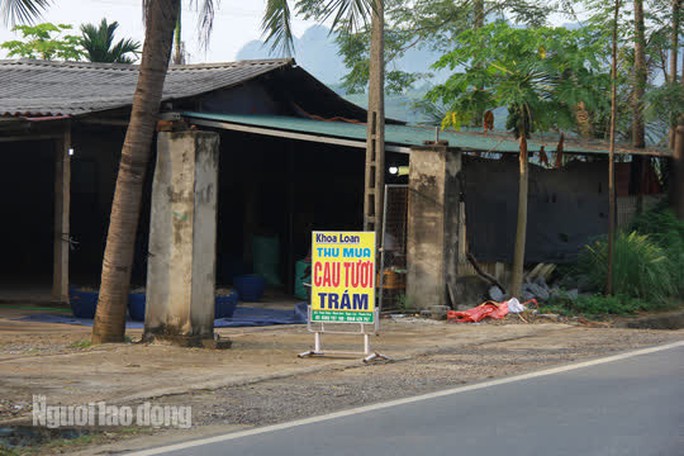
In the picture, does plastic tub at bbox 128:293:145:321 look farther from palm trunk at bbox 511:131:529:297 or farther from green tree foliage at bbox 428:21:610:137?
palm trunk at bbox 511:131:529:297

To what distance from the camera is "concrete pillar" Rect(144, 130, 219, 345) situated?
42.7 ft

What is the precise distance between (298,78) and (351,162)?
2.41 metres

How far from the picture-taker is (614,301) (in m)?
18.6

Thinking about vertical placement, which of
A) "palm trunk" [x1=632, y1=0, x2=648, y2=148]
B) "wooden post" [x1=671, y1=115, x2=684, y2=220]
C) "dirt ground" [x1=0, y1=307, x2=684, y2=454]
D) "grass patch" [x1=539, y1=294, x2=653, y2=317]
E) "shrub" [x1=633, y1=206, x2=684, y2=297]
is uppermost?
"palm trunk" [x1=632, y1=0, x2=648, y2=148]

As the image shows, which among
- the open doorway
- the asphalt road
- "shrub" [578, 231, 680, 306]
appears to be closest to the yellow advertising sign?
the asphalt road

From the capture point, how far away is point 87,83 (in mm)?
23734

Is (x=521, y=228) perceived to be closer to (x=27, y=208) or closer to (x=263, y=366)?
(x=263, y=366)

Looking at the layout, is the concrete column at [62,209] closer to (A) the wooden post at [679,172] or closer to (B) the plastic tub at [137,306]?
(B) the plastic tub at [137,306]

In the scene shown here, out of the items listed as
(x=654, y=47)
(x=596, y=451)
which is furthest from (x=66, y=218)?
(x=654, y=47)

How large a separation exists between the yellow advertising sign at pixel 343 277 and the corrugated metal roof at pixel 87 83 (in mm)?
6343

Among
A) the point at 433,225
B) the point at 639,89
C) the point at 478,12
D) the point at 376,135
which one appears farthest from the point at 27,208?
the point at 478,12

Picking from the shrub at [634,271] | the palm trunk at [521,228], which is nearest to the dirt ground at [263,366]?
the palm trunk at [521,228]

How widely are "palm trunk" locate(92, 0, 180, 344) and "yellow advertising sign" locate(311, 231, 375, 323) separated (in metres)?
2.45

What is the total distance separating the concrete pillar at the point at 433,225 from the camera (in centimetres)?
1722
